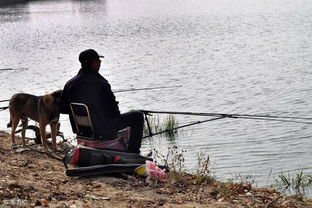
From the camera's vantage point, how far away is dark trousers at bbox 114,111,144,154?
7.96 metres

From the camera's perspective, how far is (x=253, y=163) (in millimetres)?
11664

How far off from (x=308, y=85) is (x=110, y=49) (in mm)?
18354

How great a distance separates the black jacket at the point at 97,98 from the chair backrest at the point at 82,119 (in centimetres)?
5

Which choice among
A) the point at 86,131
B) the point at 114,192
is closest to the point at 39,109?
the point at 86,131

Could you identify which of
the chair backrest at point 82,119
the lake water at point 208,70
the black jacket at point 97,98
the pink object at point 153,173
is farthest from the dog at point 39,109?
the lake water at point 208,70

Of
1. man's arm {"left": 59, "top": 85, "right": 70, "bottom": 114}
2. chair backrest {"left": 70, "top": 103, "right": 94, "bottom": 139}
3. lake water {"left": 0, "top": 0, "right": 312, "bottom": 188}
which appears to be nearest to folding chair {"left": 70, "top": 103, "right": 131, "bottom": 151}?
chair backrest {"left": 70, "top": 103, "right": 94, "bottom": 139}

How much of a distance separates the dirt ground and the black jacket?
685 mm

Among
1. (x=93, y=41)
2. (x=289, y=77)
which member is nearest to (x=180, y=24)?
(x=93, y=41)

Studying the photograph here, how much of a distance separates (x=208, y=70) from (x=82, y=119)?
18.5 meters

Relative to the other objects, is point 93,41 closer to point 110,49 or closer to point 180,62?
point 110,49

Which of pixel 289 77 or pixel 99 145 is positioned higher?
pixel 99 145

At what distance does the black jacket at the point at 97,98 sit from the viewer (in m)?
7.43

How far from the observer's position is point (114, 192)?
6562 mm

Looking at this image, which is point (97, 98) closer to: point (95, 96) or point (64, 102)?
point (95, 96)
